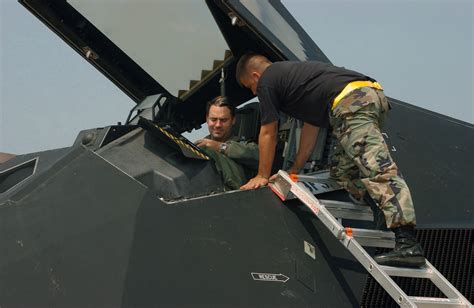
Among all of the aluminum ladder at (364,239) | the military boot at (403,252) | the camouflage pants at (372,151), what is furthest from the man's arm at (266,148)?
the military boot at (403,252)

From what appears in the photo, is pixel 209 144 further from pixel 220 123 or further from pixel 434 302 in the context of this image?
pixel 434 302

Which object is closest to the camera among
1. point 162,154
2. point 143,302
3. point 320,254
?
point 143,302

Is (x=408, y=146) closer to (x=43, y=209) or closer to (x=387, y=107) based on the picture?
(x=387, y=107)

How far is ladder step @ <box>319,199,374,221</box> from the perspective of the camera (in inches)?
183

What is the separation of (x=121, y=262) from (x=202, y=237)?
0.52 metres

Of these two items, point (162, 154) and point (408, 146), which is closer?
point (162, 154)

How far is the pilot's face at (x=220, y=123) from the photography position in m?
5.77

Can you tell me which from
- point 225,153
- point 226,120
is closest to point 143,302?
point 225,153

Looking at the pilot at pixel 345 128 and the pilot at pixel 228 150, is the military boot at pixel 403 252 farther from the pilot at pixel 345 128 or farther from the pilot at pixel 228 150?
the pilot at pixel 228 150

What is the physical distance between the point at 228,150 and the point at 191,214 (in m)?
0.97

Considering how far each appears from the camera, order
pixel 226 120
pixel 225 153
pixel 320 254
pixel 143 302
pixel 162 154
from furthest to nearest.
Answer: pixel 226 120 < pixel 225 153 < pixel 162 154 < pixel 320 254 < pixel 143 302

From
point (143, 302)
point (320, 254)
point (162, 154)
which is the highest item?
point (162, 154)

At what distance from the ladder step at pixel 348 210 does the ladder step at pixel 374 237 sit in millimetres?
219

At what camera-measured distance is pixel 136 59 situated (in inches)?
239
